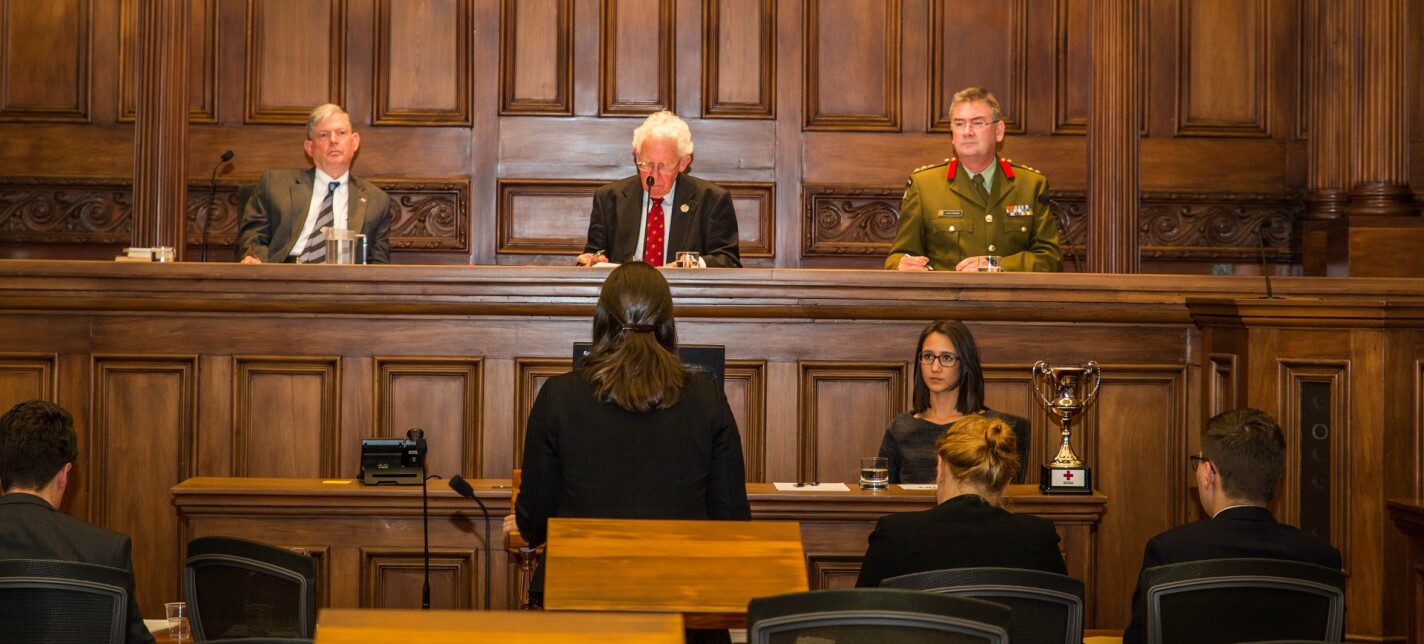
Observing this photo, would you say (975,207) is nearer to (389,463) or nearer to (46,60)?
(389,463)

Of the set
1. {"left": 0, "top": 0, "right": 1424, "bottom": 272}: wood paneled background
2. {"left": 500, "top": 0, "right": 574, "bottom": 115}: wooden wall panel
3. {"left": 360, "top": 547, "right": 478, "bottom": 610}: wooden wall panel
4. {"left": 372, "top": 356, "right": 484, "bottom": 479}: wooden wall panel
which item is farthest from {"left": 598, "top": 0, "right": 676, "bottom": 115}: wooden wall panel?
{"left": 360, "top": 547, "right": 478, "bottom": 610}: wooden wall panel

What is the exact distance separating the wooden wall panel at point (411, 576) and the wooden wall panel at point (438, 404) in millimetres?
616

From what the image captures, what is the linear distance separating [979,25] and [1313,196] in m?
1.88

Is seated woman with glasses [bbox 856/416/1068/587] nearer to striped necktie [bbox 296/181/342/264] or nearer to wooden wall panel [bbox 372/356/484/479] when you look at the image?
wooden wall panel [bbox 372/356/484/479]

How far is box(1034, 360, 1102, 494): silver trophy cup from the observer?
4.47 metres

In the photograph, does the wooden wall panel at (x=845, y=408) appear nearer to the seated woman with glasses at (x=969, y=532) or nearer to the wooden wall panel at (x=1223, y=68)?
the seated woman with glasses at (x=969, y=532)

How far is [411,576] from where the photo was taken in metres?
4.32

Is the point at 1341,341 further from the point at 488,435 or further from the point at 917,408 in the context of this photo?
the point at 488,435

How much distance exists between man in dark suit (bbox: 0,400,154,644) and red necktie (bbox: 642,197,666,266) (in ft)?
9.64

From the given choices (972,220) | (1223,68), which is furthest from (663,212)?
(1223,68)

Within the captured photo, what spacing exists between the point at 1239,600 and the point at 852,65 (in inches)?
203

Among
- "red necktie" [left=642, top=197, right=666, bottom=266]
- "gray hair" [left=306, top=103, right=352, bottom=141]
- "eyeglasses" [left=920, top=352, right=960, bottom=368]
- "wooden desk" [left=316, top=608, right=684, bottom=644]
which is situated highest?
"gray hair" [left=306, top=103, right=352, bottom=141]

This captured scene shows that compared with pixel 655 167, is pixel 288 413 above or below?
below

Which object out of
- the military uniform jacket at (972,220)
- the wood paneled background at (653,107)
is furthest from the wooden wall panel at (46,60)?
the military uniform jacket at (972,220)
